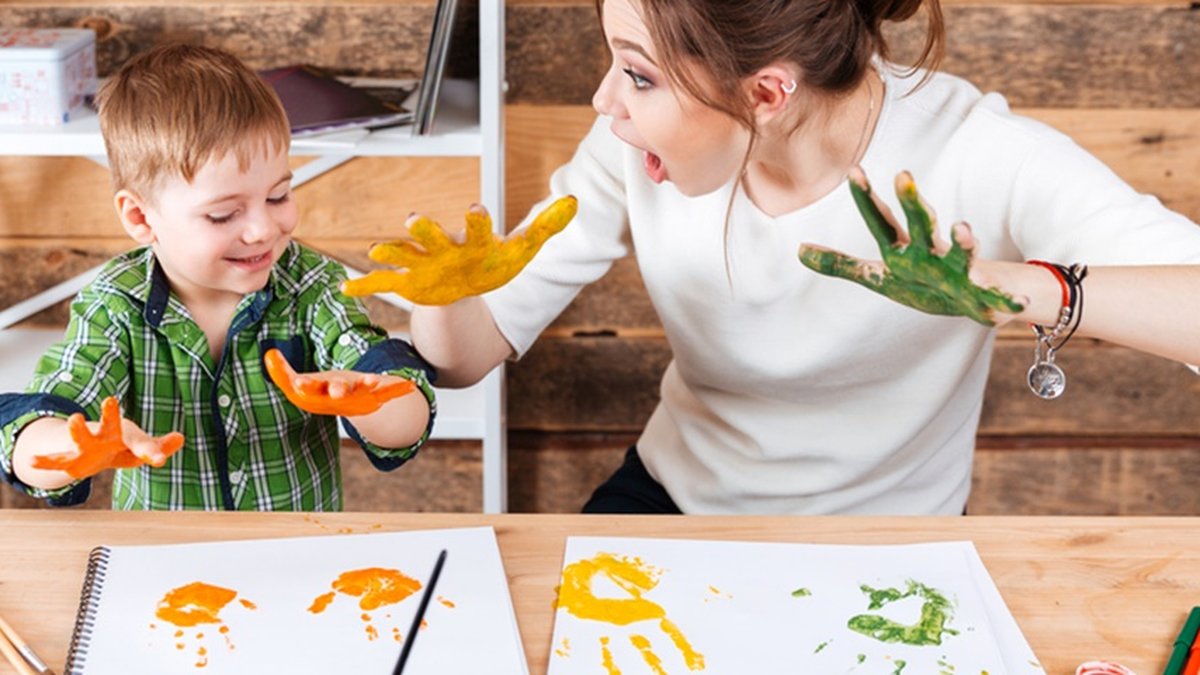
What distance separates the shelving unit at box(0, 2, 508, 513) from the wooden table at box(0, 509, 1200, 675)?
67cm

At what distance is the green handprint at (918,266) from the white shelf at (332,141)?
78cm

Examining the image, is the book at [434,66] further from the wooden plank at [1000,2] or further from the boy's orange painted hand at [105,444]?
the boy's orange painted hand at [105,444]

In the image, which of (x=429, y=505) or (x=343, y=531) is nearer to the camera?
(x=343, y=531)

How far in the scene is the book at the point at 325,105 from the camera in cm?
166

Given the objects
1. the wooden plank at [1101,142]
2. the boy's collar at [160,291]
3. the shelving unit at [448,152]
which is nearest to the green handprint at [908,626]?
the boy's collar at [160,291]

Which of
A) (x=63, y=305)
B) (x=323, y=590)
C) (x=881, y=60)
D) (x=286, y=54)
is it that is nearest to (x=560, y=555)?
(x=323, y=590)

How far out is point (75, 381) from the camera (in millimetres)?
1199

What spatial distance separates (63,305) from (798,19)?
136 centimetres

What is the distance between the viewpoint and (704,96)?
1.17 metres

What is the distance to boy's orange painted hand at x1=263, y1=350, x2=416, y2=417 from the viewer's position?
103 centimetres

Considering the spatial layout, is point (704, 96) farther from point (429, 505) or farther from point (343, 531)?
point (429, 505)

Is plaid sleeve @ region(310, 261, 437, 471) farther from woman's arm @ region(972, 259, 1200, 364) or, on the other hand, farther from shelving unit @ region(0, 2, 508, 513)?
woman's arm @ region(972, 259, 1200, 364)

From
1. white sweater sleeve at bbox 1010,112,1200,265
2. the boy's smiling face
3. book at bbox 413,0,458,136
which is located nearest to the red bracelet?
white sweater sleeve at bbox 1010,112,1200,265

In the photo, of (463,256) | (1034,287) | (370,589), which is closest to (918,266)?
(1034,287)
